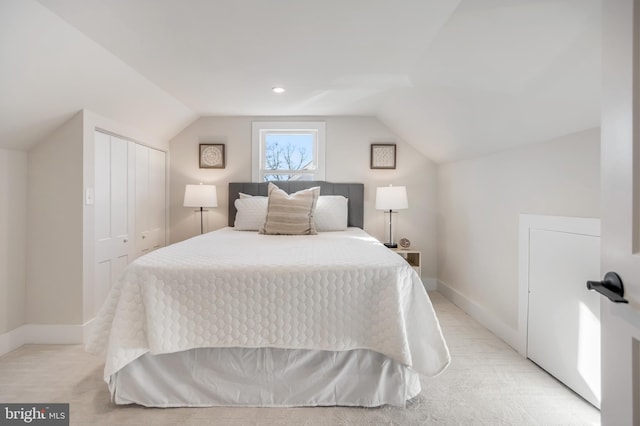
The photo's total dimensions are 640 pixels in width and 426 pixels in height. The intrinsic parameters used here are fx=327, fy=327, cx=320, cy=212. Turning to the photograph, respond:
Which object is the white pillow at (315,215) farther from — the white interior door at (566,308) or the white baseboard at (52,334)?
the white interior door at (566,308)

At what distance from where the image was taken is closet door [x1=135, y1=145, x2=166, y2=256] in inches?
132

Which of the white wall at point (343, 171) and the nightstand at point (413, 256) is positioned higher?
the white wall at point (343, 171)

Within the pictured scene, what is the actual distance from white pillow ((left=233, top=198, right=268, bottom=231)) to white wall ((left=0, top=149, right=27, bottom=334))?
1.70 m

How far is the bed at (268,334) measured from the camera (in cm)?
162

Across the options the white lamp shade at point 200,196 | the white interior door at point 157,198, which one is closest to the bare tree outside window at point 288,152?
the white lamp shade at point 200,196

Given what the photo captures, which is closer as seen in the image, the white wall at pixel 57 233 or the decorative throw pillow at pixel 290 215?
the white wall at pixel 57 233

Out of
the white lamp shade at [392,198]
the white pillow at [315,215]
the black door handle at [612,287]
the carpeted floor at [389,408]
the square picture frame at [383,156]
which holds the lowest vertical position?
the carpeted floor at [389,408]

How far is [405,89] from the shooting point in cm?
289

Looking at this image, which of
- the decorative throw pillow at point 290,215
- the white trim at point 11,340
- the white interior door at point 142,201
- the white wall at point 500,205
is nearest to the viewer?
the white wall at point 500,205

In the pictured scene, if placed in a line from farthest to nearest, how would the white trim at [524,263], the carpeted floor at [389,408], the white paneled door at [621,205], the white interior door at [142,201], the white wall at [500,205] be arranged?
1. the white interior door at [142,201]
2. the white trim at [524,263]
3. the white wall at [500,205]
4. the carpeted floor at [389,408]
5. the white paneled door at [621,205]

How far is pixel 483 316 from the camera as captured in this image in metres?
2.85

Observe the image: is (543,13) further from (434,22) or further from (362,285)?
(362,285)

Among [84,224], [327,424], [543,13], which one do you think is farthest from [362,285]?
[84,224]

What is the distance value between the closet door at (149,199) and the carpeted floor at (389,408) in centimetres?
137
